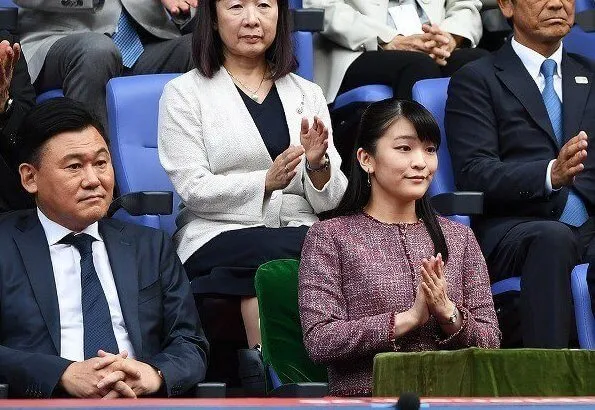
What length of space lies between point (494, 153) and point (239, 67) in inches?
32.5

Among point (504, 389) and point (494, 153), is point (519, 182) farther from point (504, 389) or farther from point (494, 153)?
point (504, 389)

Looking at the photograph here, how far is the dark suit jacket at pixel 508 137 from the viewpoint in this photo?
416cm

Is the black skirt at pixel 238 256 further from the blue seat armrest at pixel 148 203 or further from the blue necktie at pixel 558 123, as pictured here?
the blue necktie at pixel 558 123

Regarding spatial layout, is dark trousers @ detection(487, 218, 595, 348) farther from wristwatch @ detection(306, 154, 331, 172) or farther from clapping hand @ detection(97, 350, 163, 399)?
clapping hand @ detection(97, 350, 163, 399)

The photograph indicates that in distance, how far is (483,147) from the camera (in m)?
4.27

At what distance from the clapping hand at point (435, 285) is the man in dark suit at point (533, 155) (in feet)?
2.47

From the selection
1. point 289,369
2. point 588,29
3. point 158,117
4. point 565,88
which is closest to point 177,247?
point 158,117

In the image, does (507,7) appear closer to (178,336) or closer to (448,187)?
(448,187)

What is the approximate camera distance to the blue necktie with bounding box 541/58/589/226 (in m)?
4.25

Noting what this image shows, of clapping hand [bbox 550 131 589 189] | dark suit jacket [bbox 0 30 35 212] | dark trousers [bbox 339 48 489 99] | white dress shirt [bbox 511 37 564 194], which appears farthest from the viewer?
dark trousers [bbox 339 48 489 99]

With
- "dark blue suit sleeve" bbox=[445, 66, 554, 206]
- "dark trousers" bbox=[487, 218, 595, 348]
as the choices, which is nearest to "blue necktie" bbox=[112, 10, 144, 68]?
"dark blue suit sleeve" bbox=[445, 66, 554, 206]

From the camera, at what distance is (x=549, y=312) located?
3.81 m

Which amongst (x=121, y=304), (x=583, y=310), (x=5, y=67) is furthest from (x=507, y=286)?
(x=5, y=67)

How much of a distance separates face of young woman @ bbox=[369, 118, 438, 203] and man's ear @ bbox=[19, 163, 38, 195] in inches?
32.5
